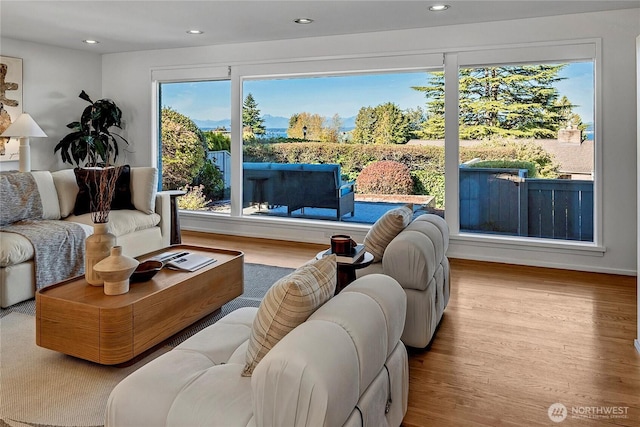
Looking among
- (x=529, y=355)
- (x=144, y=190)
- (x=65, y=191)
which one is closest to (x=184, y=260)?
(x=144, y=190)

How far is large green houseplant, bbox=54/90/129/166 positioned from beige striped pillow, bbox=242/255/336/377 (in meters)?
5.74

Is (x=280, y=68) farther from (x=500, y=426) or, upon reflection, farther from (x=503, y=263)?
(x=500, y=426)

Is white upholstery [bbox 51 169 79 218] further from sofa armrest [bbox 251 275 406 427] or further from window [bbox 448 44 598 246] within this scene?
window [bbox 448 44 598 246]

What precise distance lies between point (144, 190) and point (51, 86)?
282cm

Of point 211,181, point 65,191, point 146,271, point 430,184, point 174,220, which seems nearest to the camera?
point 146,271

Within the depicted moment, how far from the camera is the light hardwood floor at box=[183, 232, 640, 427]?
6.86ft

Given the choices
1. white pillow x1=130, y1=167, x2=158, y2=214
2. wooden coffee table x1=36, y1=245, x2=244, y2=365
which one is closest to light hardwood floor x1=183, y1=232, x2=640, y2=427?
wooden coffee table x1=36, y1=245, x2=244, y2=365

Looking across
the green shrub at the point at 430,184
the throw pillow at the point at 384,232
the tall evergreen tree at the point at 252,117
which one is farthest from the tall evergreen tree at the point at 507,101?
the throw pillow at the point at 384,232

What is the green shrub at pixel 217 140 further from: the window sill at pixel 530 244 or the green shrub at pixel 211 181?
the window sill at pixel 530 244

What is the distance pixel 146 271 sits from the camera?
275cm

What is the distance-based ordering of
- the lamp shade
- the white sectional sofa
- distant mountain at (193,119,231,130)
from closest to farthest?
the white sectional sofa → the lamp shade → distant mountain at (193,119,231,130)

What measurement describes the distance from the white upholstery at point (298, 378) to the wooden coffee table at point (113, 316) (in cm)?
70

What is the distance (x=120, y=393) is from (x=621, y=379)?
7.83 feet

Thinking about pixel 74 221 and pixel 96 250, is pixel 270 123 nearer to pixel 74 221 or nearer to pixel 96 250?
pixel 74 221
